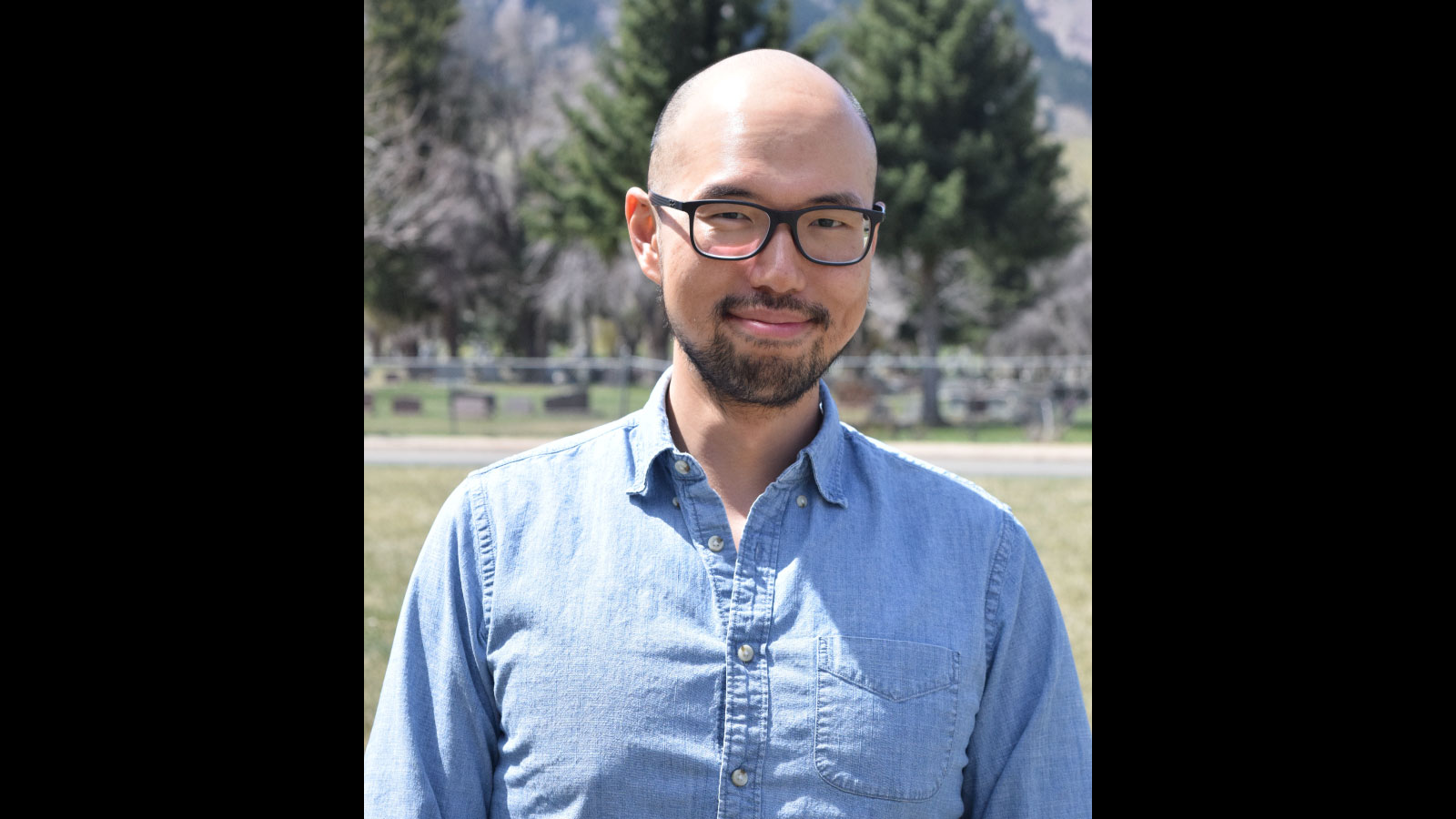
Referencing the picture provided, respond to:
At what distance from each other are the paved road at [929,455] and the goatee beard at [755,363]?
12596mm

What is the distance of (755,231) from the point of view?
6.31 feet

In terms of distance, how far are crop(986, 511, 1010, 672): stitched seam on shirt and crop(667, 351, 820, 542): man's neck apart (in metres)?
0.42

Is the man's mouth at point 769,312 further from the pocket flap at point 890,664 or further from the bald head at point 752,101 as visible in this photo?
the pocket flap at point 890,664

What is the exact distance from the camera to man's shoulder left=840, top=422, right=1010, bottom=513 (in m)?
2.10

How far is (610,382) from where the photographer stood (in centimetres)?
2062

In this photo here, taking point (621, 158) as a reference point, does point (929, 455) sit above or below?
below

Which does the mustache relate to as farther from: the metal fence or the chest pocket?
the metal fence

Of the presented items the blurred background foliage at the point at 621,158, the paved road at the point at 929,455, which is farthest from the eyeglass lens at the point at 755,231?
the blurred background foliage at the point at 621,158

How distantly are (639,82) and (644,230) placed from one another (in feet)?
92.6

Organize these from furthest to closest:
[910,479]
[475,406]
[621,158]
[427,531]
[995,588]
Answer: [621,158], [475,406], [427,531], [910,479], [995,588]

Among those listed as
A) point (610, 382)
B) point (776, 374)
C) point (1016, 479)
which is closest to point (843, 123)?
point (776, 374)

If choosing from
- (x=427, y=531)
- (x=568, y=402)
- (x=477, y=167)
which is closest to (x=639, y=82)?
(x=477, y=167)

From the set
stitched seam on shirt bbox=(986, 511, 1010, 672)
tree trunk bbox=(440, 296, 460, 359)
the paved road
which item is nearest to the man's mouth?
stitched seam on shirt bbox=(986, 511, 1010, 672)

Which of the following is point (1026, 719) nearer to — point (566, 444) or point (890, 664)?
point (890, 664)
